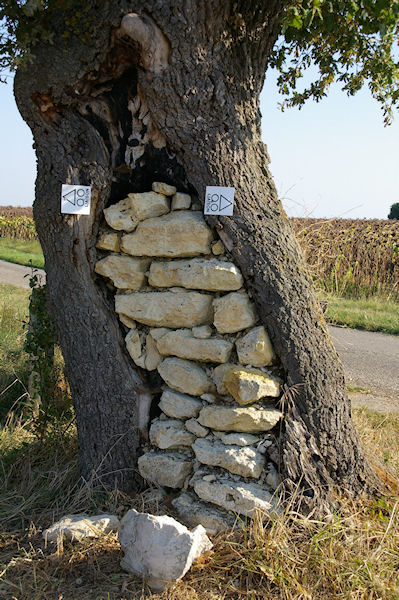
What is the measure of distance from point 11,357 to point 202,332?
3083mm

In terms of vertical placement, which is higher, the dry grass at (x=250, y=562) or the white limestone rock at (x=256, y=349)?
the white limestone rock at (x=256, y=349)

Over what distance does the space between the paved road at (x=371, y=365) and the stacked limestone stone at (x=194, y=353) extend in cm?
249

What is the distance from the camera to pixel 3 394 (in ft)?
15.8

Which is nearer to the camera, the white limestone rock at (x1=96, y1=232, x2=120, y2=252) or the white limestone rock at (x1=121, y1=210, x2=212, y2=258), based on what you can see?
the white limestone rock at (x1=121, y1=210, x2=212, y2=258)

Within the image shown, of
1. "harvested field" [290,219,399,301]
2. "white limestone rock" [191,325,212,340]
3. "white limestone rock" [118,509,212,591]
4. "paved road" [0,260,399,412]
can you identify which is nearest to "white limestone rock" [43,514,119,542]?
"white limestone rock" [118,509,212,591]

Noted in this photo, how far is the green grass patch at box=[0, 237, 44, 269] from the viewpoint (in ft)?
54.9

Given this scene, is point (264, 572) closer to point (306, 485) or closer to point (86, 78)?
point (306, 485)

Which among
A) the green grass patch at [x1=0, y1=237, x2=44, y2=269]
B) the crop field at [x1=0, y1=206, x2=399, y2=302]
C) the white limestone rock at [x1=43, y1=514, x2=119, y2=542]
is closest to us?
the white limestone rock at [x1=43, y1=514, x2=119, y2=542]

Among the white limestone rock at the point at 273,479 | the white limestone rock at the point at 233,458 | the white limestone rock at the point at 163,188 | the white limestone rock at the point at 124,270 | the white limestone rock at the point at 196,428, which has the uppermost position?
the white limestone rock at the point at 163,188

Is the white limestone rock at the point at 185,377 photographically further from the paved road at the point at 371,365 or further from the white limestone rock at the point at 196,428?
the paved road at the point at 371,365

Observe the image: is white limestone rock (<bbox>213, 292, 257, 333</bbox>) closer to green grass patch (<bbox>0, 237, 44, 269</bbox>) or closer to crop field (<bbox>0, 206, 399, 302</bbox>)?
crop field (<bbox>0, 206, 399, 302</bbox>)

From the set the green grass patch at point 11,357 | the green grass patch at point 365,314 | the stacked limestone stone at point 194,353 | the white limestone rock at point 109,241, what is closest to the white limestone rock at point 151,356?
the stacked limestone stone at point 194,353

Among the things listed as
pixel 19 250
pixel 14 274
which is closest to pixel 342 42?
pixel 14 274

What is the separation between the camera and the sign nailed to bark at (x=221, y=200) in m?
3.01
